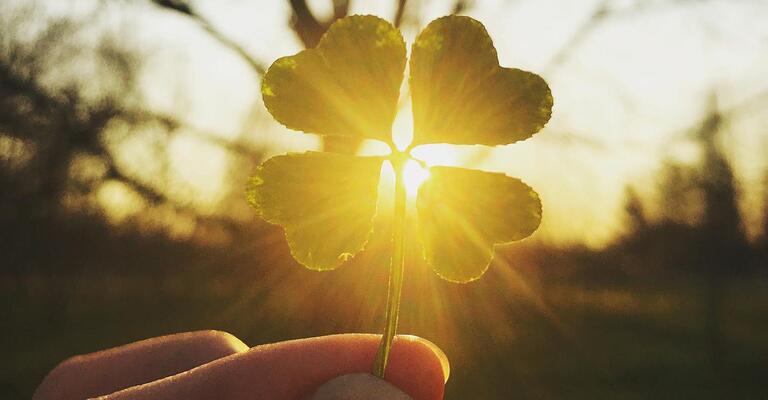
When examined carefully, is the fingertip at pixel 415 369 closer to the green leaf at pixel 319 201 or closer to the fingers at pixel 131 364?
the green leaf at pixel 319 201

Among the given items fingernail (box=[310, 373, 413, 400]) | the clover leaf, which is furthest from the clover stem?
fingernail (box=[310, 373, 413, 400])

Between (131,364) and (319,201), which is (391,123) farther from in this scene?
(131,364)

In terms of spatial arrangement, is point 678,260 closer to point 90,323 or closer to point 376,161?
point 90,323

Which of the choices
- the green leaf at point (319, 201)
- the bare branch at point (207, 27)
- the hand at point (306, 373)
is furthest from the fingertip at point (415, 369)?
the bare branch at point (207, 27)

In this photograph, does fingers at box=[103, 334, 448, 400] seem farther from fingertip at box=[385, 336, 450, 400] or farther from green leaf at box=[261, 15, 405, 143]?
green leaf at box=[261, 15, 405, 143]

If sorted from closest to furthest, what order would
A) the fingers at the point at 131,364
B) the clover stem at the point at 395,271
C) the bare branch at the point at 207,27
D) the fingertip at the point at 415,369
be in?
the clover stem at the point at 395,271, the fingertip at the point at 415,369, the fingers at the point at 131,364, the bare branch at the point at 207,27

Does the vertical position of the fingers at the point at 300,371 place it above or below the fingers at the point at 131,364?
above

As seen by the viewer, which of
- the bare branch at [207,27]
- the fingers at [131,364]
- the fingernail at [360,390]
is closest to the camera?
the fingernail at [360,390]
